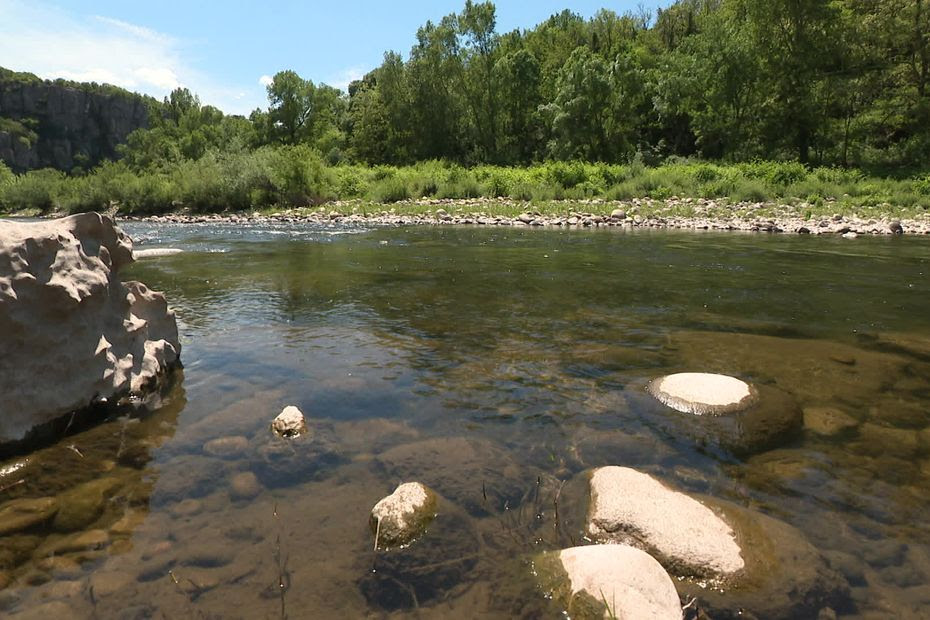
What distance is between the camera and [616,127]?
51.0 metres

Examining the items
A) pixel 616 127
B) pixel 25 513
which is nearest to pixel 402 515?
pixel 25 513

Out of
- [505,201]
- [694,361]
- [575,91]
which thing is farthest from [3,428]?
[575,91]

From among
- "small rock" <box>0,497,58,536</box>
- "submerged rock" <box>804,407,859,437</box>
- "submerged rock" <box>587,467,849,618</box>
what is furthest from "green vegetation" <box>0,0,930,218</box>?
"small rock" <box>0,497,58,536</box>

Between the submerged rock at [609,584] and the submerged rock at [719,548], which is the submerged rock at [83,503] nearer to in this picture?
the submerged rock at [609,584]

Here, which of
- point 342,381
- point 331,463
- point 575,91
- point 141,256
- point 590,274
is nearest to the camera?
point 331,463

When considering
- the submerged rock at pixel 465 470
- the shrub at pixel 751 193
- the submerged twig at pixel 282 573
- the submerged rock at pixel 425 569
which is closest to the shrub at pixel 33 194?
the shrub at pixel 751 193

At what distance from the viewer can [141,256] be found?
17922 millimetres

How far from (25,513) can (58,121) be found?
18411 cm

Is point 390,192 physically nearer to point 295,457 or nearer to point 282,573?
point 295,457

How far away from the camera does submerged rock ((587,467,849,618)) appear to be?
2.97 m

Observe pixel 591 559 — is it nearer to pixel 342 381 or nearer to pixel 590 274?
pixel 342 381

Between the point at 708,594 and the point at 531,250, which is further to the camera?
the point at 531,250

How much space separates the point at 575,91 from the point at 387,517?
172 ft

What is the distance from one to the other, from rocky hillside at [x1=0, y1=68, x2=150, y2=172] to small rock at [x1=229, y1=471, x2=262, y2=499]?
167 meters
